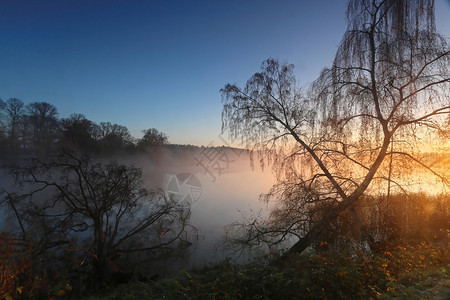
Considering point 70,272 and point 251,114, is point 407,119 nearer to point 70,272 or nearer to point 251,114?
point 251,114

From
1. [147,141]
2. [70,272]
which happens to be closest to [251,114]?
[70,272]

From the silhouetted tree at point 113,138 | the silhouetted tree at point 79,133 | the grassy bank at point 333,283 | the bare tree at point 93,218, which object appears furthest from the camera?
the silhouetted tree at point 113,138

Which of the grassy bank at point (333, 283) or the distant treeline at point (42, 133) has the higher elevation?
the distant treeline at point (42, 133)

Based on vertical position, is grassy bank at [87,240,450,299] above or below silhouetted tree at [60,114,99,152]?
below

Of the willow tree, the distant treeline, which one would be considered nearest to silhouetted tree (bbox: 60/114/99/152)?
the distant treeline

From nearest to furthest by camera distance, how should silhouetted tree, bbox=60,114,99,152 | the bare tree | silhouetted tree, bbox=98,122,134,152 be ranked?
the bare tree, silhouetted tree, bbox=60,114,99,152, silhouetted tree, bbox=98,122,134,152

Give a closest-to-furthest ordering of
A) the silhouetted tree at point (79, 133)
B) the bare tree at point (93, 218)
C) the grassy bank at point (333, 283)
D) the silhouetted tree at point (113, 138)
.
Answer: the grassy bank at point (333, 283) → the bare tree at point (93, 218) → the silhouetted tree at point (79, 133) → the silhouetted tree at point (113, 138)

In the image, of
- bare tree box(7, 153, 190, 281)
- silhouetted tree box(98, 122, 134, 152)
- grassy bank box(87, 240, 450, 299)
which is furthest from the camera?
silhouetted tree box(98, 122, 134, 152)

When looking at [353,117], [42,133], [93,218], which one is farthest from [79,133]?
[353,117]

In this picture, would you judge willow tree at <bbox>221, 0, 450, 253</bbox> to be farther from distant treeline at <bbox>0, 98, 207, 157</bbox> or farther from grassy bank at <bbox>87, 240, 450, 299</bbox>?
distant treeline at <bbox>0, 98, 207, 157</bbox>

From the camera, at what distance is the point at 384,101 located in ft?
16.9

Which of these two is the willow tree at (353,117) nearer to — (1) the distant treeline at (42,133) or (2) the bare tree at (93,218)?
(2) the bare tree at (93,218)

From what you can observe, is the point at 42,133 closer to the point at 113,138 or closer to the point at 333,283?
the point at 113,138

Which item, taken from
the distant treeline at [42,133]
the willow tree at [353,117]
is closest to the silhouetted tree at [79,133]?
the distant treeline at [42,133]
